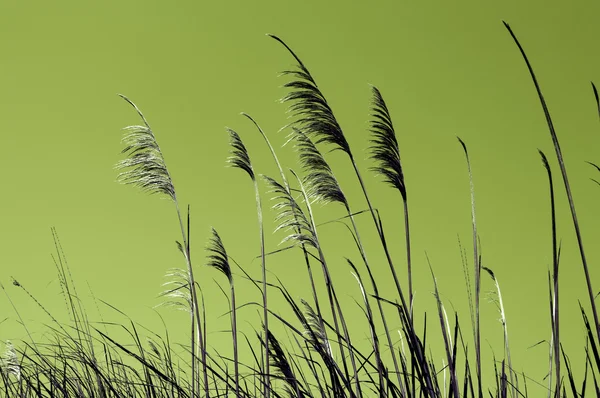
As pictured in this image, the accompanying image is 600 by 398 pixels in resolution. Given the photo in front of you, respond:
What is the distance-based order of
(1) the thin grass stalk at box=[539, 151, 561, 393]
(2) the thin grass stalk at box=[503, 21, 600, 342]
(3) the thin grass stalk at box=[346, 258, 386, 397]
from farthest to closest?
1. (3) the thin grass stalk at box=[346, 258, 386, 397]
2. (1) the thin grass stalk at box=[539, 151, 561, 393]
3. (2) the thin grass stalk at box=[503, 21, 600, 342]

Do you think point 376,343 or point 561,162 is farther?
point 376,343

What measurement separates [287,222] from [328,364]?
64cm

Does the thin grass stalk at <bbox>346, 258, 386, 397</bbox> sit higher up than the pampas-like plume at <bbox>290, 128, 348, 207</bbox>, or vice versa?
the pampas-like plume at <bbox>290, 128, 348, 207</bbox>

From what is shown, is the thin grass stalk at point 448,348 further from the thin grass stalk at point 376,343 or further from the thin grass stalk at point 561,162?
the thin grass stalk at point 561,162

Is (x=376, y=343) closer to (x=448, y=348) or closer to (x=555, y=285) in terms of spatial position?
(x=448, y=348)

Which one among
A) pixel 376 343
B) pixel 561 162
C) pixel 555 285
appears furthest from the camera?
pixel 376 343

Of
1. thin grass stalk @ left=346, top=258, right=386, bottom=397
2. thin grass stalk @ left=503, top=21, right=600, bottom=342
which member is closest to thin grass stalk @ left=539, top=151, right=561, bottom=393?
thin grass stalk @ left=503, top=21, right=600, bottom=342

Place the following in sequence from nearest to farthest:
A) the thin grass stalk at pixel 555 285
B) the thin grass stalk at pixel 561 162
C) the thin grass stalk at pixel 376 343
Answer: the thin grass stalk at pixel 561 162 < the thin grass stalk at pixel 555 285 < the thin grass stalk at pixel 376 343

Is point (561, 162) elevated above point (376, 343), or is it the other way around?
point (561, 162)

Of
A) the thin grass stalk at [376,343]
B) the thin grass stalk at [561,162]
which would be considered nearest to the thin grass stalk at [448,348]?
the thin grass stalk at [376,343]

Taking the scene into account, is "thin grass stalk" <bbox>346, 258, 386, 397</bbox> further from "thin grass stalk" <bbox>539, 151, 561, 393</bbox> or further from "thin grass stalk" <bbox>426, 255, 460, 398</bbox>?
"thin grass stalk" <bbox>539, 151, 561, 393</bbox>

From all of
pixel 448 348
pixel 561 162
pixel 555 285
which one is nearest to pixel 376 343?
pixel 448 348

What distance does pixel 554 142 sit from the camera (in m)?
1.43

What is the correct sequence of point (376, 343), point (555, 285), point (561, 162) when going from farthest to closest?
point (376, 343) < point (555, 285) < point (561, 162)
